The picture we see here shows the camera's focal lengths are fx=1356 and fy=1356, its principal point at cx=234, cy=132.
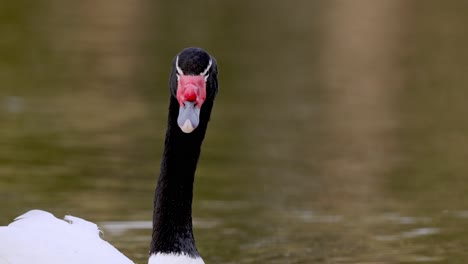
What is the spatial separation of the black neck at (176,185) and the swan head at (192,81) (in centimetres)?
30

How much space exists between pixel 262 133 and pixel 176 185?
25.0 ft

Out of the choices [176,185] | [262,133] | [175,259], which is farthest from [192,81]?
[262,133]

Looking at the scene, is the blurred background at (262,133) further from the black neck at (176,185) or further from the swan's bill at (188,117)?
the swan's bill at (188,117)

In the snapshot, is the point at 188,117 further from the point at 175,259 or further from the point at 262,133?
the point at 262,133

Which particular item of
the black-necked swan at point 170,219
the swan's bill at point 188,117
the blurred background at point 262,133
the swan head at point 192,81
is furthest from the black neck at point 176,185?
the blurred background at point 262,133

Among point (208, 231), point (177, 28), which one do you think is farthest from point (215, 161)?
point (177, 28)

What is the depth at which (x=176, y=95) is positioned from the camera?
23.6 feet

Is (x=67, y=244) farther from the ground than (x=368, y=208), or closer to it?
farther from the ground

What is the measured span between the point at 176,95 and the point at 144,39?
1722 centimetres

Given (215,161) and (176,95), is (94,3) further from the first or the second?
(176,95)

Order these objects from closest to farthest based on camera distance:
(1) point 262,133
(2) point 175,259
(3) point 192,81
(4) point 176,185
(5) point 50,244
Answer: (5) point 50,244
(3) point 192,81
(2) point 175,259
(4) point 176,185
(1) point 262,133

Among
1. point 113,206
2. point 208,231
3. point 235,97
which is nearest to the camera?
point 208,231

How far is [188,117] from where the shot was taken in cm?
677

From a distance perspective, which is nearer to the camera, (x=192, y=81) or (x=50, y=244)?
(x=50, y=244)
